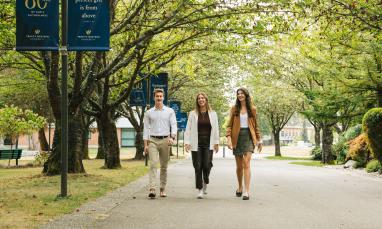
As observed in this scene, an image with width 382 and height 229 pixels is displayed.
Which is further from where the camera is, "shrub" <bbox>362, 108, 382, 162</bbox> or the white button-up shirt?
"shrub" <bbox>362, 108, 382, 162</bbox>

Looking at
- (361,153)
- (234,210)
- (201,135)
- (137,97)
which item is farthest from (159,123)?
(361,153)

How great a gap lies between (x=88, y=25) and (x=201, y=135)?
2.81 m

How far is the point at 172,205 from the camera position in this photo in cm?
908

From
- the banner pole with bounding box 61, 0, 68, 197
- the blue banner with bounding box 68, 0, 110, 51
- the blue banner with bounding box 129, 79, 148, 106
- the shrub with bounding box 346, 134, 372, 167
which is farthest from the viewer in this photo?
the blue banner with bounding box 129, 79, 148, 106

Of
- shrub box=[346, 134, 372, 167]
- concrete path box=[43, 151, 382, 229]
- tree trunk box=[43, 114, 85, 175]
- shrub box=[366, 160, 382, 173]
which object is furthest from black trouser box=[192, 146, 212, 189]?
shrub box=[346, 134, 372, 167]

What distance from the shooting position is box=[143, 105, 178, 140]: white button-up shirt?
10234mm

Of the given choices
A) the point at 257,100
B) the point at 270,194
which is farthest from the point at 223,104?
the point at 270,194

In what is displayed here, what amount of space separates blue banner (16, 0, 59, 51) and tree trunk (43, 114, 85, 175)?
6.12 m

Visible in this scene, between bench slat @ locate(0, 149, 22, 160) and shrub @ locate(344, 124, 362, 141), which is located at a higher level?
shrub @ locate(344, 124, 362, 141)

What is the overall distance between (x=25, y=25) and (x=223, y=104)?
33.3 metres

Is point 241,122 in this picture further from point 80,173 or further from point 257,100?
point 257,100

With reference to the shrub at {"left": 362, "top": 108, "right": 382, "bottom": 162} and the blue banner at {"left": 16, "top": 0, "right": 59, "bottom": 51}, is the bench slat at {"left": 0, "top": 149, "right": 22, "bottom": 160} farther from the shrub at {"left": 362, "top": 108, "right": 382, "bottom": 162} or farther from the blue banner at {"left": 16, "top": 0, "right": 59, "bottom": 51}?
the blue banner at {"left": 16, "top": 0, "right": 59, "bottom": 51}

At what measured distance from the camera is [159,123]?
1023cm

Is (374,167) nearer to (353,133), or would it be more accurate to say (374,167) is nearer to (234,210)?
(353,133)
